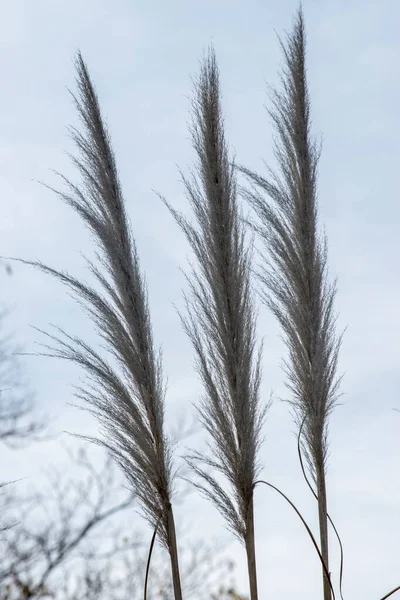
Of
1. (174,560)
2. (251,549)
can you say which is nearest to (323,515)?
(251,549)

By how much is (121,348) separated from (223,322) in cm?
43

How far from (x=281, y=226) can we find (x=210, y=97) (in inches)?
26.1

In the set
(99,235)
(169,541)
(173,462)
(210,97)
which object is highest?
(210,97)

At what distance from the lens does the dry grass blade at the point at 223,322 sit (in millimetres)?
3109

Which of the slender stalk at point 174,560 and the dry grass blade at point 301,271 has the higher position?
the dry grass blade at point 301,271

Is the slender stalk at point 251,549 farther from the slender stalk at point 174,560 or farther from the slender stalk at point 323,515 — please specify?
the slender stalk at point 323,515

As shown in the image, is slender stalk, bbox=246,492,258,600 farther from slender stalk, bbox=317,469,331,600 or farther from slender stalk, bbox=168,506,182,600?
slender stalk, bbox=317,469,331,600

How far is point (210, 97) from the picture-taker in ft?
11.3

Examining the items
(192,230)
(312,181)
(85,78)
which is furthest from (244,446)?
(85,78)

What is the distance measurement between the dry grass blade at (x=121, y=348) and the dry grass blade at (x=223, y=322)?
0.19 m

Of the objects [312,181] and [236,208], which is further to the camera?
[312,181]

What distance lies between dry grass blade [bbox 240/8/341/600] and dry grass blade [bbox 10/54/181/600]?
66cm

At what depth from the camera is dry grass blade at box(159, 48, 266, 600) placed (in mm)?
3109

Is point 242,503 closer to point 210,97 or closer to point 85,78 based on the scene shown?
point 210,97
